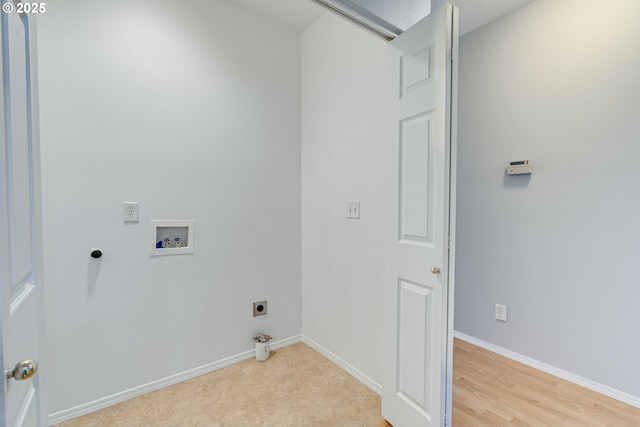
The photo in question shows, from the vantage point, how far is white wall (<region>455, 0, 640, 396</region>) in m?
1.79

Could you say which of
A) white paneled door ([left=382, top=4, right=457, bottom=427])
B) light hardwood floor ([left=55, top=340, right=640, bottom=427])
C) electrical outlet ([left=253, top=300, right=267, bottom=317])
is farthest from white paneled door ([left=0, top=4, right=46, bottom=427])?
electrical outlet ([left=253, top=300, right=267, bottom=317])

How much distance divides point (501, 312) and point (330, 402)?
1573mm

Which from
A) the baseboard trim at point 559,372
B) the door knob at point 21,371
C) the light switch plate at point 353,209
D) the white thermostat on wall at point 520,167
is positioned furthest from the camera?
the white thermostat on wall at point 520,167

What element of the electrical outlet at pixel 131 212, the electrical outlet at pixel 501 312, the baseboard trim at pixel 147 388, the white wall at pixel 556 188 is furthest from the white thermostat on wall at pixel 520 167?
the electrical outlet at pixel 131 212

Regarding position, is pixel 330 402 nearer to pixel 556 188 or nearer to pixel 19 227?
pixel 19 227

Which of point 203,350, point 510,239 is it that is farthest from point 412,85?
point 203,350

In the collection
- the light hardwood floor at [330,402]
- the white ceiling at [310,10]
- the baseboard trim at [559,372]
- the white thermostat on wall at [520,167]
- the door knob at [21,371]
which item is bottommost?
the light hardwood floor at [330,402]

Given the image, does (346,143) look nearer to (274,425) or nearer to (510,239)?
(510,239)

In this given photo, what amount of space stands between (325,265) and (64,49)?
7.01ft

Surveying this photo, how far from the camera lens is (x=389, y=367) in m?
1.60

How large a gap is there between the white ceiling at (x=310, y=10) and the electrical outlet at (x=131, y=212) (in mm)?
1642

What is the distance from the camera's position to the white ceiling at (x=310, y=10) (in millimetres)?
2150

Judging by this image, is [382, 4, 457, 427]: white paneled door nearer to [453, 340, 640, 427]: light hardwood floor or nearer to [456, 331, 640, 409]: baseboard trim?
[453, 340, 640, 427]: light hardwood floor

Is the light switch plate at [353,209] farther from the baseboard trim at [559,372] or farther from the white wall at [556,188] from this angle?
the baseboard trim at [559,372]
